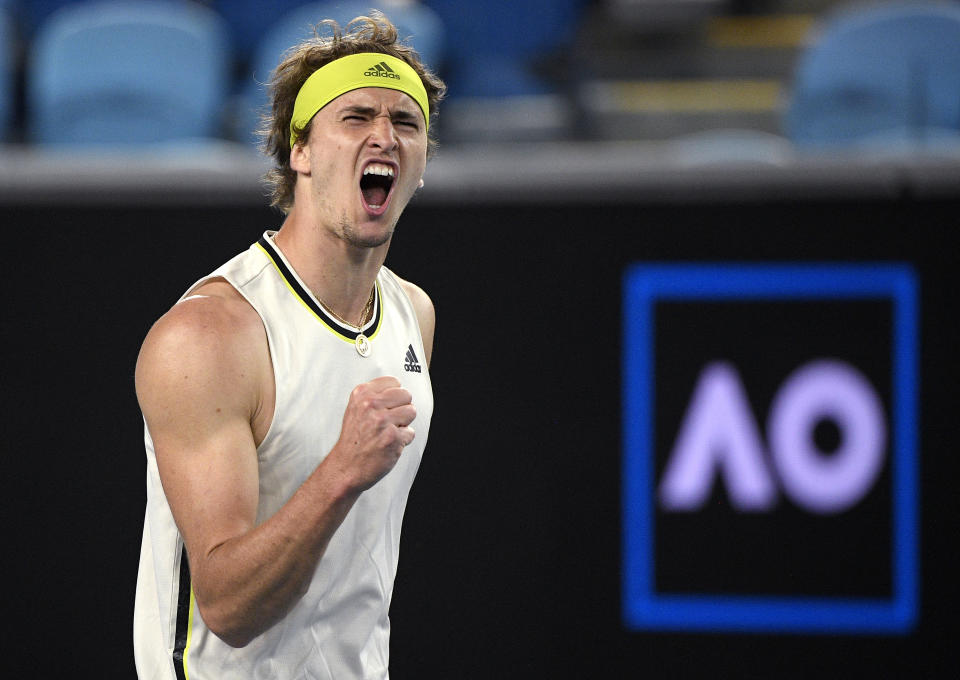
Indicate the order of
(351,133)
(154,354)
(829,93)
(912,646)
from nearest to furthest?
(154,354)
(351,133)
(912,646)
(829,93)

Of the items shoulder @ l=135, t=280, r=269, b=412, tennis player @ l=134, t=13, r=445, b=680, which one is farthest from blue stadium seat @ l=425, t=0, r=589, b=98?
shoulder @ l=135, t=280, r=269, b=412

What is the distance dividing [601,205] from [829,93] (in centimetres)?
178

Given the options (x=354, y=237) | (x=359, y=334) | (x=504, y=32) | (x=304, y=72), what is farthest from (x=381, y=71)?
(x=504, y=32)

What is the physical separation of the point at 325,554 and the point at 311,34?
134 inches

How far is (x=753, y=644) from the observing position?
321 cm

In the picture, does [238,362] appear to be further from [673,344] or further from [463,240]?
[673,344]

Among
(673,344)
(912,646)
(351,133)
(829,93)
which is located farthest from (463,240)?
(829,93)

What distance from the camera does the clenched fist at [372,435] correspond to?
6.04ft

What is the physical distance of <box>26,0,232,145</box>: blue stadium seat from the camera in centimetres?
502

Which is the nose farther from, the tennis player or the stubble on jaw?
the stubble on jaw

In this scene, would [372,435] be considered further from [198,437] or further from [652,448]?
[652,448]

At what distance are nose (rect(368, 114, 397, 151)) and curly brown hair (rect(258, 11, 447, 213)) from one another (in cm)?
15

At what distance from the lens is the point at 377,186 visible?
2.42m

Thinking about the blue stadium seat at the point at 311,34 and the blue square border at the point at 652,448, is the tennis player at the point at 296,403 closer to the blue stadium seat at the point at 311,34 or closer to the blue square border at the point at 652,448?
the blue square border at the point at 652,448
